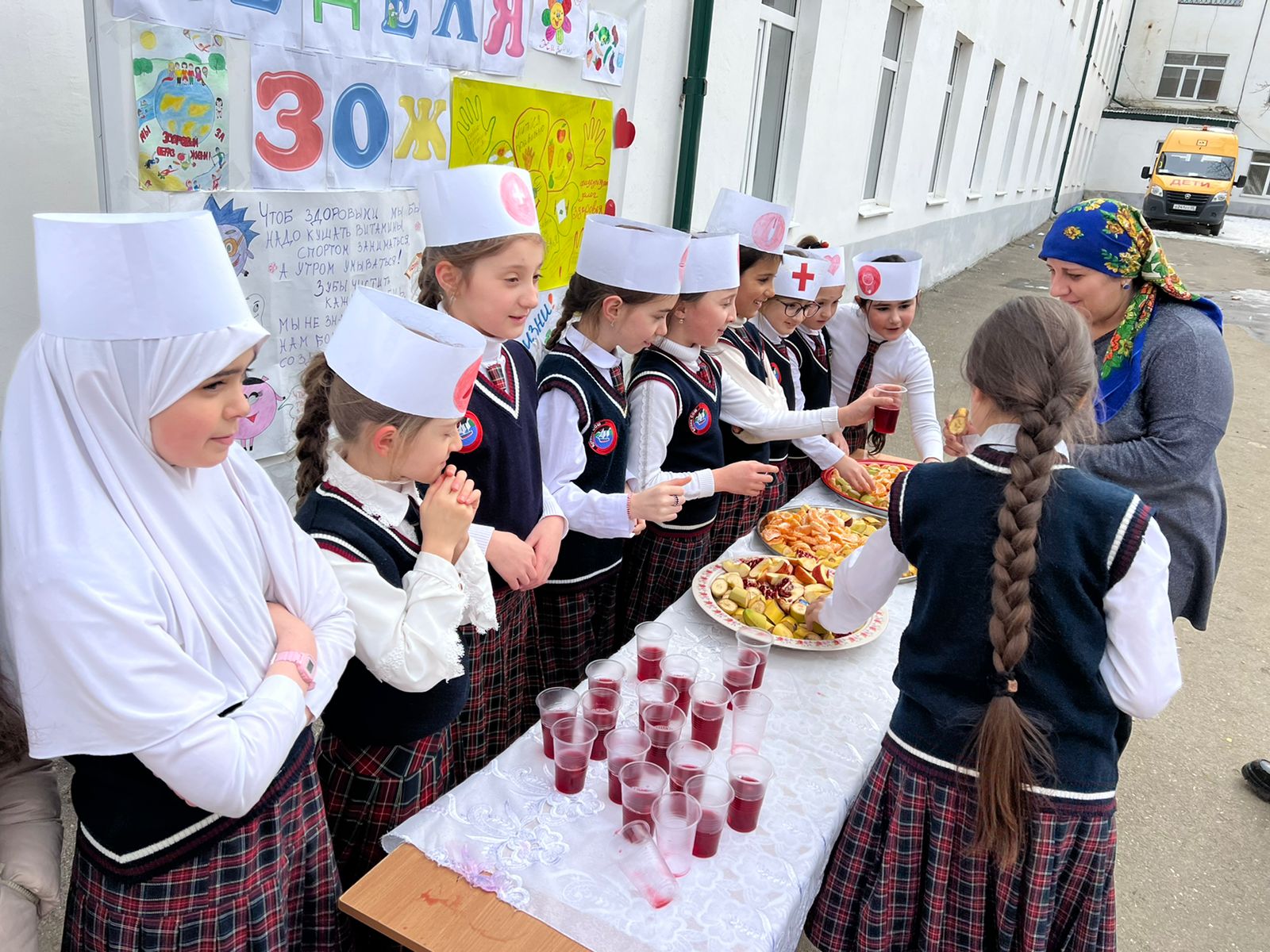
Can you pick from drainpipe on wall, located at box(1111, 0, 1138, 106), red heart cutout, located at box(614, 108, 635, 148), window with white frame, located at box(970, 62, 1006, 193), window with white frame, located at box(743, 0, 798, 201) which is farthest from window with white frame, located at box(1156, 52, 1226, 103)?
red heart cutout, located at box(614, 108, 635, 148)

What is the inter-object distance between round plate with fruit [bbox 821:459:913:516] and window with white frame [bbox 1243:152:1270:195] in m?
34.6

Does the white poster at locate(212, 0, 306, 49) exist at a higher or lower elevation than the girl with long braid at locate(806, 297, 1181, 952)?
higher

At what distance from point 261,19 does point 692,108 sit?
9.34 ft

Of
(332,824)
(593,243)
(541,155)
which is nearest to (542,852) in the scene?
(332,824)

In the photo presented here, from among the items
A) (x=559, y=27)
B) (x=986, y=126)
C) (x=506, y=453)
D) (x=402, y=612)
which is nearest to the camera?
(x=402, y=612)

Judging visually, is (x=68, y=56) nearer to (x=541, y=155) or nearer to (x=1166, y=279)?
(x=541, y=155)

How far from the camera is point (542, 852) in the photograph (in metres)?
1.46

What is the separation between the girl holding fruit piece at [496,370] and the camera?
6.91 feet

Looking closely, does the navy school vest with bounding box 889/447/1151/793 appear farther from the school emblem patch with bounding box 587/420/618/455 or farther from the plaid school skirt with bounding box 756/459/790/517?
the plaid school skirt with bounding box 756/459/790/517

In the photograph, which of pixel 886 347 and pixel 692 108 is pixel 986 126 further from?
pixel 886 347

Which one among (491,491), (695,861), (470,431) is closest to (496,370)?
(470,431)

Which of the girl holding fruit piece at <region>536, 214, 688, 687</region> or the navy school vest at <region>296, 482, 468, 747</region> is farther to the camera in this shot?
the girl holding fruit piece at <region>536, 214, 688, 687</region>

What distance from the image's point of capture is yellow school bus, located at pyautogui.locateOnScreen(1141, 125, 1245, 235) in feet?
76.9

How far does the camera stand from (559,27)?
3607mm
